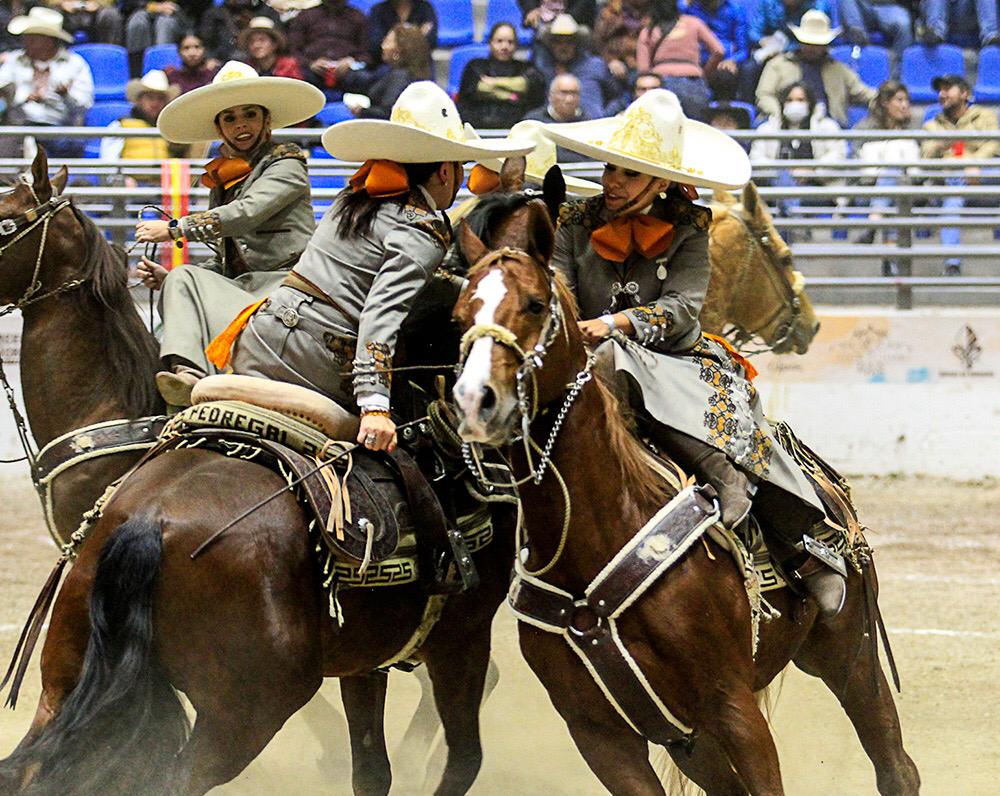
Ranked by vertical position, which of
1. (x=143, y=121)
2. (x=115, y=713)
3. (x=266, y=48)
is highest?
(x=115, y=713)

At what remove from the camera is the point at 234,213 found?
478 centimetres

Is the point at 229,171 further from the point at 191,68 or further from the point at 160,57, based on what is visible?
the point at 160,57

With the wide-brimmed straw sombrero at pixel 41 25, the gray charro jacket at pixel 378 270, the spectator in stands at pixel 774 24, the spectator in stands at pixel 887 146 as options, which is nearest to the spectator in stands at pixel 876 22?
the spectator in stands at pixel 774 24

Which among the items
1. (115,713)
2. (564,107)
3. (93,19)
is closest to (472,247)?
(115,713)

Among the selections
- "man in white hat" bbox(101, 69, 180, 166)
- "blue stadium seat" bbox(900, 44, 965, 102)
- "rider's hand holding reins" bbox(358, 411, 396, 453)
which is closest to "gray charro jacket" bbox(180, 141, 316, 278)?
"rider's hand holding reins" bbox(358, 411, 396, 453)

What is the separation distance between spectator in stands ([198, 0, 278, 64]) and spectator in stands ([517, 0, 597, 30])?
267cm

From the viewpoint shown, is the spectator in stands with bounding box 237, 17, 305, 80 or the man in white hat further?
the spectator in stands with bounding box 237, 17, 305, 80

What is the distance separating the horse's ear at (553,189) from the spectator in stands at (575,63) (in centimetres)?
1074

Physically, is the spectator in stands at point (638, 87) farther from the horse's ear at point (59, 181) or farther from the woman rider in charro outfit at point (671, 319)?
the woman rider in charro outfit at point (671, 319)

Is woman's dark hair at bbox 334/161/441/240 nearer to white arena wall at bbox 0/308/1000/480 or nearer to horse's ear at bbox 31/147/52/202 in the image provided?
horse's ear at bbox 31/147/52/202

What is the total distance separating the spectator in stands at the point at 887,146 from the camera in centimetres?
1327

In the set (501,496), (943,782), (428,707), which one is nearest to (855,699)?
(943,782)

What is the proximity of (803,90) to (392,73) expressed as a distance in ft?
13.1

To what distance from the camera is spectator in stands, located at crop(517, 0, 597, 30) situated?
14.9 metres
